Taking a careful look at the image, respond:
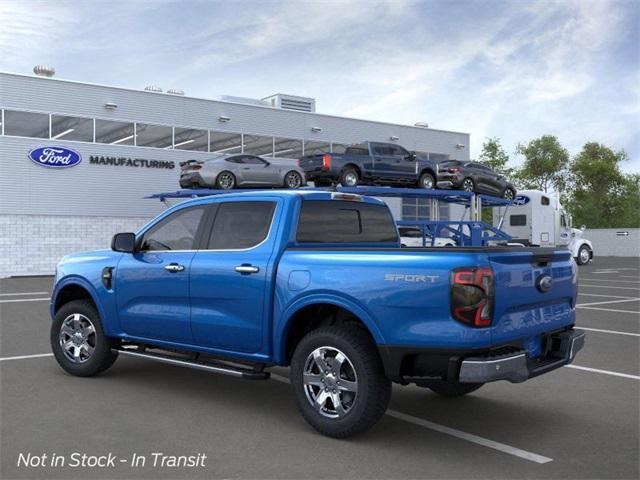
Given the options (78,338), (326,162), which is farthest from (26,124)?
(78,338)

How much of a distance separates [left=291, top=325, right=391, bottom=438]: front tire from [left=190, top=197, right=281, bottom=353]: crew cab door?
1.82 ft

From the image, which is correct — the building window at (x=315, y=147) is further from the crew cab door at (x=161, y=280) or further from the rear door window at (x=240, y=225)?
the rear door window at (x=240, y=225)

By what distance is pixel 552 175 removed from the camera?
72375 millimetres

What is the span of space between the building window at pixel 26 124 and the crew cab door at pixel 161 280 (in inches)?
891

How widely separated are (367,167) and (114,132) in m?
12.7

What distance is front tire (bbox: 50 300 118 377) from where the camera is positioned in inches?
275

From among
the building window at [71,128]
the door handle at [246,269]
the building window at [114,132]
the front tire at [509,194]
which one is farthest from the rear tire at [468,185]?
the door handle at [246,269]

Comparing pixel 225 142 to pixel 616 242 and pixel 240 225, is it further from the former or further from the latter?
pixel 616 242

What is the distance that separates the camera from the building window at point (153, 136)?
97.1 feet

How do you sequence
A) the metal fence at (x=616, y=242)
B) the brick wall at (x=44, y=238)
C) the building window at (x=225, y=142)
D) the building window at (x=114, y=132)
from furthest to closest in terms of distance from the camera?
1. the metal fence at (x=616, y=242)
2. the building window at (x=225, y=142)
3. the building window at (x=114, y=132)
4. the brick wall at (x=44, y=238)

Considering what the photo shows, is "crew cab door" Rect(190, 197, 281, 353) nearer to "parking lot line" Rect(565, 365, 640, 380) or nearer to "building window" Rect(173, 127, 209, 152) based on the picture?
"parking lot line" Rect(565, 365, 640, 380)

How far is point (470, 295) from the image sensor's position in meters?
4.46

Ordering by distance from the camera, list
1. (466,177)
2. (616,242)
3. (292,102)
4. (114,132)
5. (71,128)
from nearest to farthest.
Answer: (466,177) < (71,128) < (114,132) < (292,102) < (616,242)

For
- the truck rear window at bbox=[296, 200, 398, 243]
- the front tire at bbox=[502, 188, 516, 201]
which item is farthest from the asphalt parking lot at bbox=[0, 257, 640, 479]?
the front tire at bbox=[502, 188, 516, 201]
